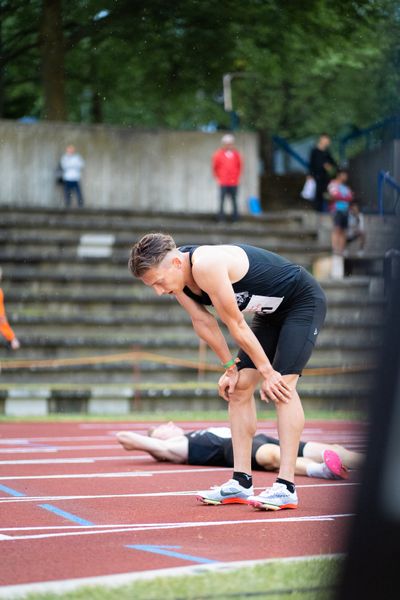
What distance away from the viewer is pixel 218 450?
821 centimetres

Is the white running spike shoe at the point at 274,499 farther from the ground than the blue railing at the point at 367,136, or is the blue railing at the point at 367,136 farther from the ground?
the blue railing at the point at 367,136

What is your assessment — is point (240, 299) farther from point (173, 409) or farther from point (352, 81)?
point (352, 81)

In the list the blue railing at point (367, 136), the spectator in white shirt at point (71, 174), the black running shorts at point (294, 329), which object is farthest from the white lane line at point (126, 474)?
the spectator in white shirt at point (71, 174)

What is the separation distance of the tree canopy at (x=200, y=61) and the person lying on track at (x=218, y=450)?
2.55m

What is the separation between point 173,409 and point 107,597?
1256 cm

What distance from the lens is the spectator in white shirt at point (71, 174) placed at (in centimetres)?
2420

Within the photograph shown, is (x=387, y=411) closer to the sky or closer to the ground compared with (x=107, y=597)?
closer to the sky

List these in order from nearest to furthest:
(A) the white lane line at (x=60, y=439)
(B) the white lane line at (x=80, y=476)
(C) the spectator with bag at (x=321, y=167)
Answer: (B) the white lane line at (x=80, y=476) → (A) the white lane line at (x=60, y=439) → (C) the spectator with bag at (x=321, y=167)

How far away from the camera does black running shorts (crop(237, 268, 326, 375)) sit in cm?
598

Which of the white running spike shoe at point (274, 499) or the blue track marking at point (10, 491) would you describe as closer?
the white running spike shoe at point (274, 499)

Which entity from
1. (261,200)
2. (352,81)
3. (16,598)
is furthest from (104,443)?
(352,81)

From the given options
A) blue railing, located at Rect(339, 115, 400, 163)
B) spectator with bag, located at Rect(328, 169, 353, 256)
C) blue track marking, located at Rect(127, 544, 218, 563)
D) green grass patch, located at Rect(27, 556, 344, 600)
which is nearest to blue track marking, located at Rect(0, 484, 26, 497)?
blue track marking, located at Rect(127, 544, 218, 563)

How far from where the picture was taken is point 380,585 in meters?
1.40

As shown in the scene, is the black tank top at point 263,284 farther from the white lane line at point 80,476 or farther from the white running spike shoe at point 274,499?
the white lane line at point 80,476
